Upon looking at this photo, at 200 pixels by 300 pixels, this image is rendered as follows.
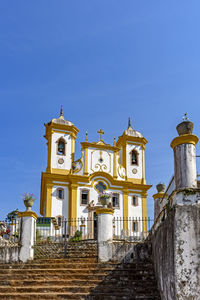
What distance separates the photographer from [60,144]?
3200cm

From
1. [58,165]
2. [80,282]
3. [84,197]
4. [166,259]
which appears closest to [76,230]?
[84,197]

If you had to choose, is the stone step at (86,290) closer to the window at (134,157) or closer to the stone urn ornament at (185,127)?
the stone urn ornament at (185,127)

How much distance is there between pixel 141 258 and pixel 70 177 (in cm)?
1727

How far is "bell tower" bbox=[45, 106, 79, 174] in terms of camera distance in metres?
30.9

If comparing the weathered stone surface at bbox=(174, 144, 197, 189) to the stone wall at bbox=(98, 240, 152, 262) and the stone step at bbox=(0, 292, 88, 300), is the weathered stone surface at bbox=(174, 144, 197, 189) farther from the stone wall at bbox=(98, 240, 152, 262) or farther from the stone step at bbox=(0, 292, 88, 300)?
the stone wall at bbox=(98, 240, 152, 262)

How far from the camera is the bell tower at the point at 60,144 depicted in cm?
3089

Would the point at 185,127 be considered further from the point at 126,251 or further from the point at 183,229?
the point at 126,251

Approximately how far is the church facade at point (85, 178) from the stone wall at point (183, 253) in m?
21.1

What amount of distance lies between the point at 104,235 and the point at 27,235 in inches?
117

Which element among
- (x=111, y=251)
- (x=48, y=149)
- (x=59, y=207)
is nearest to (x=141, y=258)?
(x=111, y=251)

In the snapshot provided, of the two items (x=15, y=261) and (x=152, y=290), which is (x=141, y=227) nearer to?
(x=15, y=261)

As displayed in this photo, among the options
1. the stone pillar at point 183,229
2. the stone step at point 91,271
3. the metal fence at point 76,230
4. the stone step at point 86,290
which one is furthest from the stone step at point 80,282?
the metal fence at point 76,230

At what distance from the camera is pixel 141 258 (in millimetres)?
13164

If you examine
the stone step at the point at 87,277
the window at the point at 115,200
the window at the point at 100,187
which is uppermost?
the window at the point at 100,187
